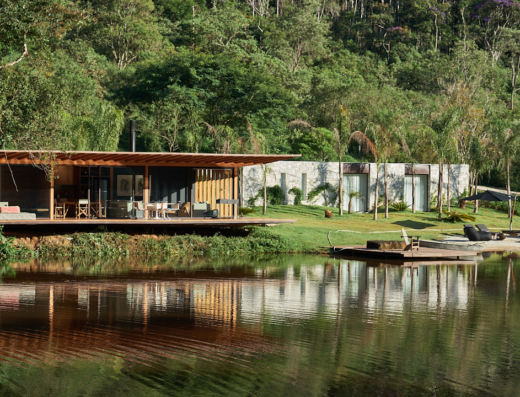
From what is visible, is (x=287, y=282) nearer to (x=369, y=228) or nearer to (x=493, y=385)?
(x=493, y=385)

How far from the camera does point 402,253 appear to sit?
77.6 ft

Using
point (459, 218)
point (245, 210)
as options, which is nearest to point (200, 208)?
point (245, 210)

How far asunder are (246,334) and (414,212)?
2718 cm

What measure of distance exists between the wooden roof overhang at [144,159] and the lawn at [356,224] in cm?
350

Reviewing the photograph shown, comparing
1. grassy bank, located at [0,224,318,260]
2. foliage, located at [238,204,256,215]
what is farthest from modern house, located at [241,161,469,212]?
grassy bank, located at [0,224,318,260]

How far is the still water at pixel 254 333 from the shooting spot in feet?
29.1

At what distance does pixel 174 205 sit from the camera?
89.4ft

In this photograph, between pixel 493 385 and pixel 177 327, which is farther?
pixel 177 327

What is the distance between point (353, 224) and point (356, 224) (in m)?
0.17

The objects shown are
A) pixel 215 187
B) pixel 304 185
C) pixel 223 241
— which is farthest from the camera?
pixel 304 185

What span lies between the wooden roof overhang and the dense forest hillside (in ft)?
3.42

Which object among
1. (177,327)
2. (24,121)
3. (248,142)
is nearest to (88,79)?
(248,142)

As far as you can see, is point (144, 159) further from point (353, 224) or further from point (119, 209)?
point (353, 224)

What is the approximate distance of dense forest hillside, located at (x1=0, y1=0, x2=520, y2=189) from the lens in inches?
821
